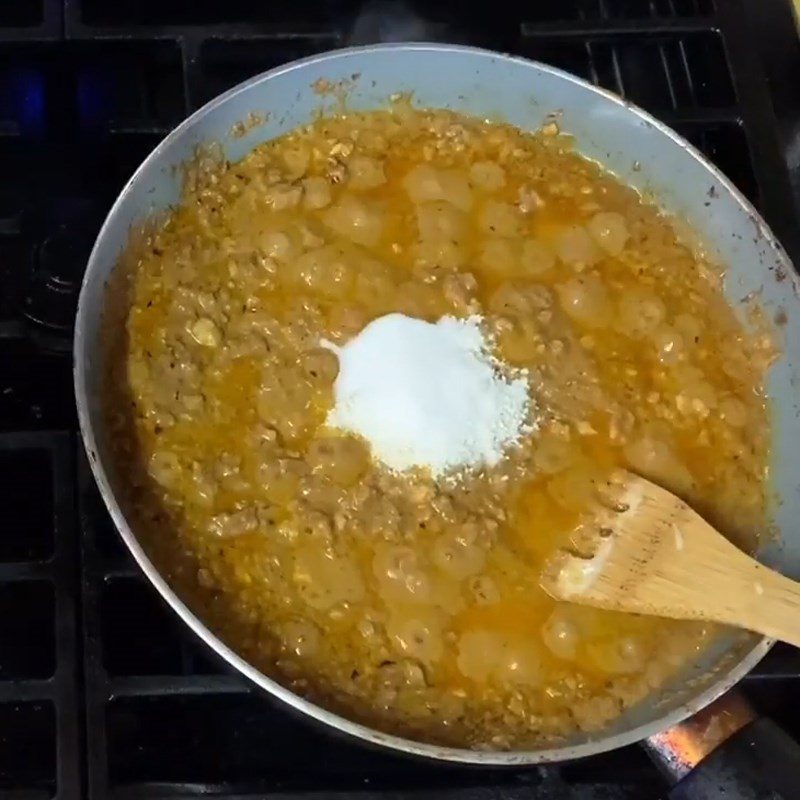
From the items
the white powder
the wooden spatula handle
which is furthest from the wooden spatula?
the white powder

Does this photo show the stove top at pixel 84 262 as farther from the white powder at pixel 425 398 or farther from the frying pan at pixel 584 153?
the white powder at pixel 425 398

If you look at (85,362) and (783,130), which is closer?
(85,362)

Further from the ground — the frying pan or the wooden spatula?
the frying pan

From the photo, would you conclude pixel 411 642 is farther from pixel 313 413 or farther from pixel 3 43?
pixel 3 43

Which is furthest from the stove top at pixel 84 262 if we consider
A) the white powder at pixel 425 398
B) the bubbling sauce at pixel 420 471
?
the white powder at pixel 425 398

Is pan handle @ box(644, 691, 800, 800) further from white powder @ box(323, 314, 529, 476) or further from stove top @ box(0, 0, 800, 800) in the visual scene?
white powder @ box(323, 314, 529, 476)

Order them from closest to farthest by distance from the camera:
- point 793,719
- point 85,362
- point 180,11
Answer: point 85,362, point 793,719, point 180,11

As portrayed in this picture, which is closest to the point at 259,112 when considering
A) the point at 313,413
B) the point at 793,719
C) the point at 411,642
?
the point at 313,413
